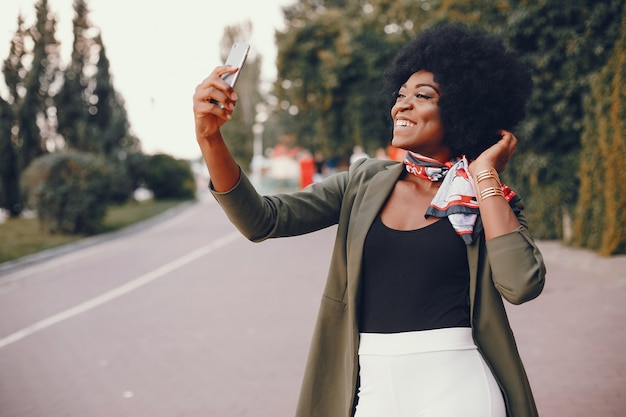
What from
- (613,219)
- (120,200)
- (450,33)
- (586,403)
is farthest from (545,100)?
(120,200)

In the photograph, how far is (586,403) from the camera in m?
4.65

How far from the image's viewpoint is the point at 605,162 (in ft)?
34.0

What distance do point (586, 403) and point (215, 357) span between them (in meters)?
3.00

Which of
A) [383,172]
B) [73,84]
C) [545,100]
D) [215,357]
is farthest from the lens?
[73,84]

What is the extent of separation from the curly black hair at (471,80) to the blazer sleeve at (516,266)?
467mm

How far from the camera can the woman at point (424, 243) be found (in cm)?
190

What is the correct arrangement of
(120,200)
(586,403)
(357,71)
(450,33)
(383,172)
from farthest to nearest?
(120,200) → (357,71) → (586,403) → (450,33) → (383,172)

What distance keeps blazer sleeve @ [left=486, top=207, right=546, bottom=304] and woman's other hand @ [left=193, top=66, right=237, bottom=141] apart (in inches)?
32.2

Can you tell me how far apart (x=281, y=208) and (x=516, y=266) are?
0.72 meters

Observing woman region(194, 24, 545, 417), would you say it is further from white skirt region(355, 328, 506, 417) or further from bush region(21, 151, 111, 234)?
bush region(21, 151, 111, 234)

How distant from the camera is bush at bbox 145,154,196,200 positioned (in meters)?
31.5

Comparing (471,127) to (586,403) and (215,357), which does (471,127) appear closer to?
(586,403)

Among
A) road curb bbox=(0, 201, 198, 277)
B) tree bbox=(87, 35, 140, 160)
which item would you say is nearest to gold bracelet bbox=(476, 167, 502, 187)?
road curb bbox=(0, 201, 198, 277)

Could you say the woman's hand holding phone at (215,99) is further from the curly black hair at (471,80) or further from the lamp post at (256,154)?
the lamp post at (256,154)
